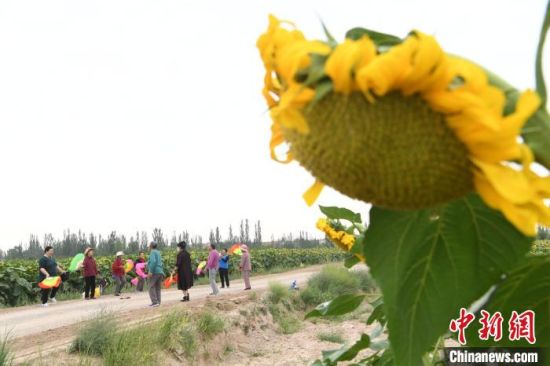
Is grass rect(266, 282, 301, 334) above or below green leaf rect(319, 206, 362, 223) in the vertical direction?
below

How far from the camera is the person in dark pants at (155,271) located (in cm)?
1147

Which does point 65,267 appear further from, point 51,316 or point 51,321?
point 51,321

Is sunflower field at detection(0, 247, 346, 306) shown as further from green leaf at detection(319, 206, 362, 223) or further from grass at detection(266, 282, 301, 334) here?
green leaf at detection(319, 206, 362, 223)

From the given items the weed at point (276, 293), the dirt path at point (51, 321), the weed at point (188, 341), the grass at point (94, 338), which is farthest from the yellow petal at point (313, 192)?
the weed at point (276, 293)

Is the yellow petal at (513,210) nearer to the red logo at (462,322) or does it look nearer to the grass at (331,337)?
the red logo at (462,322)

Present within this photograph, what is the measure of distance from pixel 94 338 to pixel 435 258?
307 inches

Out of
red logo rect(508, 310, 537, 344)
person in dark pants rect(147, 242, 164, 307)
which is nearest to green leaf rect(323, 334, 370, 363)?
red logo rect(508, 310, 537, 344)

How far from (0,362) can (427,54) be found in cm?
646

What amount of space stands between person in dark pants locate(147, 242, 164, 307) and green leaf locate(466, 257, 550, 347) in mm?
10932

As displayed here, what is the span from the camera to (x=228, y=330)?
35.2 feet

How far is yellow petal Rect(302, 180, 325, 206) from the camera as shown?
56 cm

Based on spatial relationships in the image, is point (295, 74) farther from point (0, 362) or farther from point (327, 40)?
point (0, 362)

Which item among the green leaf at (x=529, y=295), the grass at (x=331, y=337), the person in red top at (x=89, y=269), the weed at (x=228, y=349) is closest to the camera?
the green leaf at (x=529, y=295)

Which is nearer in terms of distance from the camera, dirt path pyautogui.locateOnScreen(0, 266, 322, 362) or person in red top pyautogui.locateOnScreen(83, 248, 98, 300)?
dirt path pyautogui.locateOnScreen(0, 266, 322, 362)
